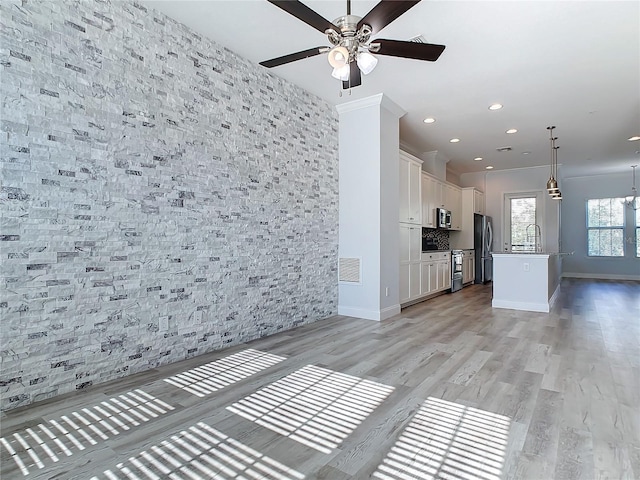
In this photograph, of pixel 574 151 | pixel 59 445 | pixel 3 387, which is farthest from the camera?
pixel 574 151

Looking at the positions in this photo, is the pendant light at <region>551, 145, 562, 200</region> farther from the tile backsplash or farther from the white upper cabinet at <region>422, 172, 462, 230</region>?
the tile backsplash

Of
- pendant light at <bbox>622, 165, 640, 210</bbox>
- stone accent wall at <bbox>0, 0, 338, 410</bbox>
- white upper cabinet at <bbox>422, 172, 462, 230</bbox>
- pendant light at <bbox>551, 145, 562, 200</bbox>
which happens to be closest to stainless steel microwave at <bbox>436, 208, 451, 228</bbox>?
white upper cabinet at <bbox>422, 172, 462, 230</bbox>

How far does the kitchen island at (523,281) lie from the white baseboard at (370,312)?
1977mm

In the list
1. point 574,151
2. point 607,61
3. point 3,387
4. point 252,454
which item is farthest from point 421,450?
point 574,151

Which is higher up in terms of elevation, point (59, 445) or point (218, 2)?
point (218, 2)

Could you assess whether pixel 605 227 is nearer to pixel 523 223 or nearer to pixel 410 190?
pixel 523 223

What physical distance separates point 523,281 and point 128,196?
18.4ft

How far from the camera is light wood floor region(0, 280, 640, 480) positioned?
5.52 ft

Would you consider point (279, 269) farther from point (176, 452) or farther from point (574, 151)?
point (574, 151)

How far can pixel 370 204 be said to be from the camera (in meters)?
4.84

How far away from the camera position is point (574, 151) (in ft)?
24.4

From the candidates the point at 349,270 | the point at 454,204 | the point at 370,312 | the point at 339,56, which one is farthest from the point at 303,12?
the point at 454,204

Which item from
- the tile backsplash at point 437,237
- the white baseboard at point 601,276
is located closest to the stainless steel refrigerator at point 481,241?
the tile backsplash at point 437,237

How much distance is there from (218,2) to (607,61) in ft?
12.9
